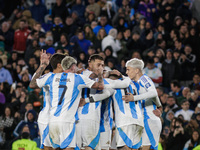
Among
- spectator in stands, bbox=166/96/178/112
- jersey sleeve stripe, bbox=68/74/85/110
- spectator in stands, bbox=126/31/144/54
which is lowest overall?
spectator in stands, bbox=166/96/178/112

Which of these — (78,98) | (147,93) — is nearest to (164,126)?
(147,93)

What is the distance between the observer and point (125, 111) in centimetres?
1005

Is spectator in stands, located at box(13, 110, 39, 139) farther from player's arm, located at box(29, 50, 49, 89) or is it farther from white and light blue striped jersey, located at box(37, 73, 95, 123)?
white and light blue striped jersey, located at box(37, 73, 95, 123)

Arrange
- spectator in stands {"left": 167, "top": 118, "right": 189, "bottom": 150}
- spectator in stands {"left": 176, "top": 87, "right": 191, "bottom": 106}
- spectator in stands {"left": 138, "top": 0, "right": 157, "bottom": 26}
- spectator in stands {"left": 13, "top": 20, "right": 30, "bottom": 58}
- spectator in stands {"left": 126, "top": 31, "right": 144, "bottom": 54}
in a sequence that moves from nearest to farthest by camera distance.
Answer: spectator in stands {"left": 167, "top": 118, "right": 189, "bottom": 150} < spectator in stands {"left": 176, "top": 87, "right": 191, "bottom": 106} < spectator in stands {"left": 126, "top": 31, "right": 144, "bottom": 54} < spectator in stands {"left": 13, "top": 20, "right": 30, "bottom": 58} < spectator in stands {"left": 138, "top": 0, "right": 157, "bottom": 26}

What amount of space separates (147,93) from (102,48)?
8.34 m

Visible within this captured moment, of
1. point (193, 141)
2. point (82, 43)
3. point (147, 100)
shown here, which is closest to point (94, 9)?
point (82, 43)

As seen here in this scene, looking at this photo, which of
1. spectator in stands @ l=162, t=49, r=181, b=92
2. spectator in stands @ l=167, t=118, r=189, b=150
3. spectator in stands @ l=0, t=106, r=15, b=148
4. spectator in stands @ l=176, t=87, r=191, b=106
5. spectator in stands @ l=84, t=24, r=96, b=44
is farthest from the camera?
spectator in stands @ l=84, t=24, r=96, b=44

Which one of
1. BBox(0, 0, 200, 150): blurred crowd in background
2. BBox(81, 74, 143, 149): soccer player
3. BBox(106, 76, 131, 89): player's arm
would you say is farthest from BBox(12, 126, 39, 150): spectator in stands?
BBox(106, 76, 131, 89): player's arm

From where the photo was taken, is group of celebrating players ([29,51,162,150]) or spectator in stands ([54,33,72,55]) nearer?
group of celebrating players ([29,51,162,150])

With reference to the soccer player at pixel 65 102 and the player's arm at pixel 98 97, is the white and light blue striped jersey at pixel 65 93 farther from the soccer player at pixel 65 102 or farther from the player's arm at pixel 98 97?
the player's arm at pixel 98 97

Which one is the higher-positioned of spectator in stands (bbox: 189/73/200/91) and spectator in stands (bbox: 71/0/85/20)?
spectator in stands (bbox: 71/0/85/20)

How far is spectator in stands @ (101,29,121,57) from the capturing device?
715 inches

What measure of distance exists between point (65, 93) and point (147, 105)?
2346 mm

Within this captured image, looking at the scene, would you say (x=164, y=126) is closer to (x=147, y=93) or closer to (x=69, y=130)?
(x=147, y=93)
